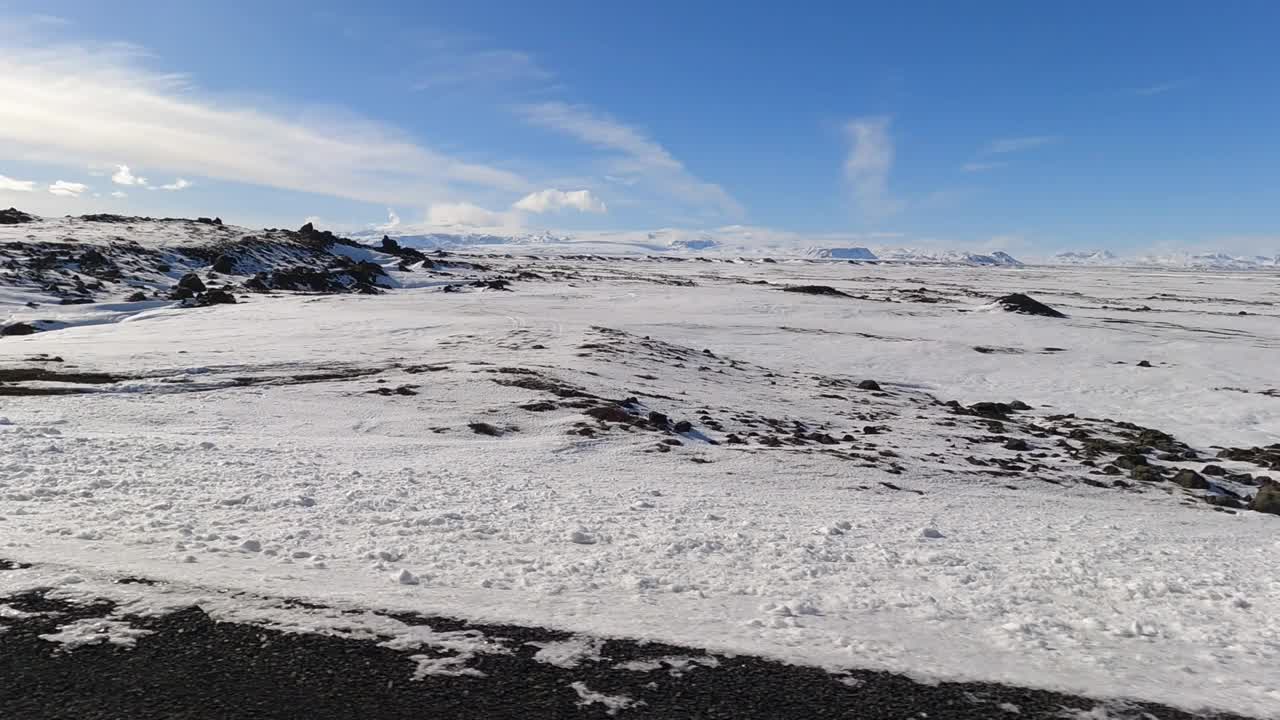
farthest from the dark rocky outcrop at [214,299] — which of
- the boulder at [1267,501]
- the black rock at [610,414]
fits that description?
the boulder at [1267,501]

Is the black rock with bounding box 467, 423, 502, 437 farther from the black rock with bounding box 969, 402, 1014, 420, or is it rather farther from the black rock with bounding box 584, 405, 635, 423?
the black rock with bounding box 969, 402, 1014, 420

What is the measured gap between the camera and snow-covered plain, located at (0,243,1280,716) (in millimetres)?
5605

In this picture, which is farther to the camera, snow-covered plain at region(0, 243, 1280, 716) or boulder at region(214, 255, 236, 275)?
boulder at region(214, 255, 236, 275)

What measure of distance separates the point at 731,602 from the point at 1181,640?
3452 millimetres

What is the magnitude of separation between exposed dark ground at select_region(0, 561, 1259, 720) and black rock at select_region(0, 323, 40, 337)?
21.7 m

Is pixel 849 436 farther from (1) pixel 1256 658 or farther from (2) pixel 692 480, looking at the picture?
(1) pixel 1256 658

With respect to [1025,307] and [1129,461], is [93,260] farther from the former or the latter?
[1025,307]

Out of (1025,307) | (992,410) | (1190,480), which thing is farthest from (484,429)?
(1025,307)

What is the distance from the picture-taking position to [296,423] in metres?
12.0

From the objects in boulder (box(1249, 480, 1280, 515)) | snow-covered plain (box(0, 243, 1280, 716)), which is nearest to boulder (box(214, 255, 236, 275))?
snow-covered plain (box(0, 243, 1280, 716))

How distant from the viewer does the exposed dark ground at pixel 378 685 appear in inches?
169

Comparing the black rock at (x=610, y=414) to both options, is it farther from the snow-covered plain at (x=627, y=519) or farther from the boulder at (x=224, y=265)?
the boulder at (x=224, y=265)

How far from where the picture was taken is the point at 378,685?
14.9ft

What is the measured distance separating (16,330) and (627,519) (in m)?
23.0
